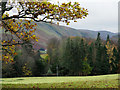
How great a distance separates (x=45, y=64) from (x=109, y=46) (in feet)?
73.2

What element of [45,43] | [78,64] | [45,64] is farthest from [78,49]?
[45,43]

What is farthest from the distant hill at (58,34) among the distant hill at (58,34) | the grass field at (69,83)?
the grass field at (69,83)

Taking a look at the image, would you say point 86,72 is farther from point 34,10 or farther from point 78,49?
point 34,10

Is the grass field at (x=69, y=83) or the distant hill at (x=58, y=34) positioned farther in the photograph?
the distant hill at (x=58, y=34)

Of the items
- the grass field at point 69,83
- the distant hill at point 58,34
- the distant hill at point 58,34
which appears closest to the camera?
the grass field at point 69,83

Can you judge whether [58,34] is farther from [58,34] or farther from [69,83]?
[69,83]

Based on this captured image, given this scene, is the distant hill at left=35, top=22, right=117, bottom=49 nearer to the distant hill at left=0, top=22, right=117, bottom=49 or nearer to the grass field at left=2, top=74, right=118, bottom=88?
the distant hill at left=0, top=22, right=117, bottom=49

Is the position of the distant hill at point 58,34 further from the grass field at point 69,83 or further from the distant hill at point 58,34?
the grass field at point 69,83

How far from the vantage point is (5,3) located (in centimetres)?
965

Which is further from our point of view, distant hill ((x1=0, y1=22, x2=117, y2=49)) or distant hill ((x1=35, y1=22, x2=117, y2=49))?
distant hill ((x1=35, y1=22, x2=117, y2=49))

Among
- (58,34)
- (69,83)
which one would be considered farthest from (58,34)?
(69,83)

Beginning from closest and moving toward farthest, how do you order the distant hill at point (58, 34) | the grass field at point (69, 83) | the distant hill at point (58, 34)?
the grass field at point (69, 83)
the distant hill at point (58, 34)
the distant hill at point (58, 34)

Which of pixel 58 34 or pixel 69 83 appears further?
pixel 58 34

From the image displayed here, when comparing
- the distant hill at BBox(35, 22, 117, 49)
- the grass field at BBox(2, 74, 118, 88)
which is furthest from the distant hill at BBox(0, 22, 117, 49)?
the grass field at BBox(2, 74, 118, 88)
